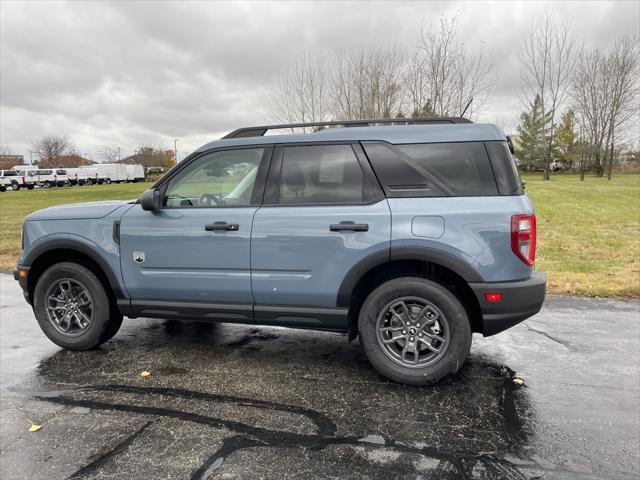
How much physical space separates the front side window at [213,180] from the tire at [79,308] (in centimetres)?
109

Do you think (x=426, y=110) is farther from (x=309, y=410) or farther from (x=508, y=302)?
(x=309, y=410)

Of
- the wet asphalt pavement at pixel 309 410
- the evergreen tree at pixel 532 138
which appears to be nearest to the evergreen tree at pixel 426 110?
the wet asphalt pavement at pixel 309 410

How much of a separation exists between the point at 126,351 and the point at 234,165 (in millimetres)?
2025

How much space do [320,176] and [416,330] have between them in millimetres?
1412

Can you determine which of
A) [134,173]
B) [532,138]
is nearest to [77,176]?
[134,173]

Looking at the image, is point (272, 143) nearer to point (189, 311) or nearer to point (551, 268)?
point (189, 311)

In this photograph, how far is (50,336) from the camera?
431 cm

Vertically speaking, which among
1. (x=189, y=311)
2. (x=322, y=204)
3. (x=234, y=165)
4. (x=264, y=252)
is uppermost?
(x=234, y=165)

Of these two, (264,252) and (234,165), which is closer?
(264,252)

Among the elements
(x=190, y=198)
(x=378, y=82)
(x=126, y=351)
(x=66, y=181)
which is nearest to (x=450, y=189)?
(x=190, y=198)

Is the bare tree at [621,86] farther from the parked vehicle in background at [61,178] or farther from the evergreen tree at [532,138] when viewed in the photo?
the parked vehicle in background at [61,178]

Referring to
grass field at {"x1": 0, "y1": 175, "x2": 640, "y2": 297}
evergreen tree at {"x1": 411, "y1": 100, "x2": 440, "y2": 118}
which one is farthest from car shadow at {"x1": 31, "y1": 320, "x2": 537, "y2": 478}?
evergreen tree at {"x1": 411, "y1": 100, "x2": 440, "y2": 118}

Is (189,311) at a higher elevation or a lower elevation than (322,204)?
lower

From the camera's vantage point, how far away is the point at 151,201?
12.6 ft
